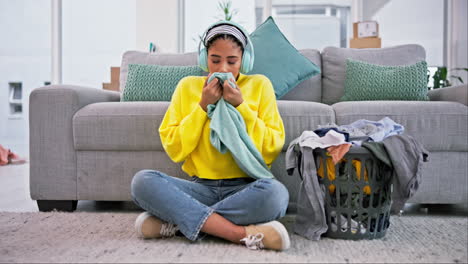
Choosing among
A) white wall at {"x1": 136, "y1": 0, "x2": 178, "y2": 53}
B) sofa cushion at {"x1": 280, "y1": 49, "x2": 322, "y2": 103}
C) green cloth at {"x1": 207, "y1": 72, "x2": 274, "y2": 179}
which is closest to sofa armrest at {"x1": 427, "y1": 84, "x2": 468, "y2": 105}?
sofa cushion at {"x1": 280, "y1": 49, "x2": 322, "y2": 103}

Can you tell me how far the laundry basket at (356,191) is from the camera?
4.17 feet

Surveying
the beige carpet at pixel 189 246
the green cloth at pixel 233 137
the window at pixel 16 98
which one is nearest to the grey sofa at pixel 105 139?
the beige carpet at pixel 189 246

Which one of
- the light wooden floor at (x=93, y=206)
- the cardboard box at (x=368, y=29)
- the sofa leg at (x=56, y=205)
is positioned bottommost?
the light wooden floor at (x=93, y=206)

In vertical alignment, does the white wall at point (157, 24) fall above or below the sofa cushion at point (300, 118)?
above

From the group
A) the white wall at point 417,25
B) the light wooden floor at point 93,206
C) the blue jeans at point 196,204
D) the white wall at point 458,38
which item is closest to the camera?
the blue jeans at point 196,204

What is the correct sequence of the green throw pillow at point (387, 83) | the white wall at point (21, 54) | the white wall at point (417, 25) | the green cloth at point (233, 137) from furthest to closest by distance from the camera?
the white wall at point (21, 54), the white wall at point (417, 25), the green throw pillow at point (387, 83), the green cloth at point (233, 137)

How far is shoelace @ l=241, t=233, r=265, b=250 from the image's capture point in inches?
45.7

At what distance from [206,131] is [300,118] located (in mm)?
537

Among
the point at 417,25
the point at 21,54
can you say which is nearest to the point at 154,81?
the point at 417,25

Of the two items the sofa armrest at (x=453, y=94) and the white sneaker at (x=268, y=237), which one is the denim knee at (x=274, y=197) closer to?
the white sneaker at (x=268, y=237)

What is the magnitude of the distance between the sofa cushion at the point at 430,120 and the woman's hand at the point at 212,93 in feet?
2.25

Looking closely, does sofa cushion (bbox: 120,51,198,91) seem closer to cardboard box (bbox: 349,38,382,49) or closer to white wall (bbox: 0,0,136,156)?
cardboard box (bbox: 349,38,382,49)

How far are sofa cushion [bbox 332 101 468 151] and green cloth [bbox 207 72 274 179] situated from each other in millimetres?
598

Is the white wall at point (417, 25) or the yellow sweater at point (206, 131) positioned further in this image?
the white wall at point (417, 25)
